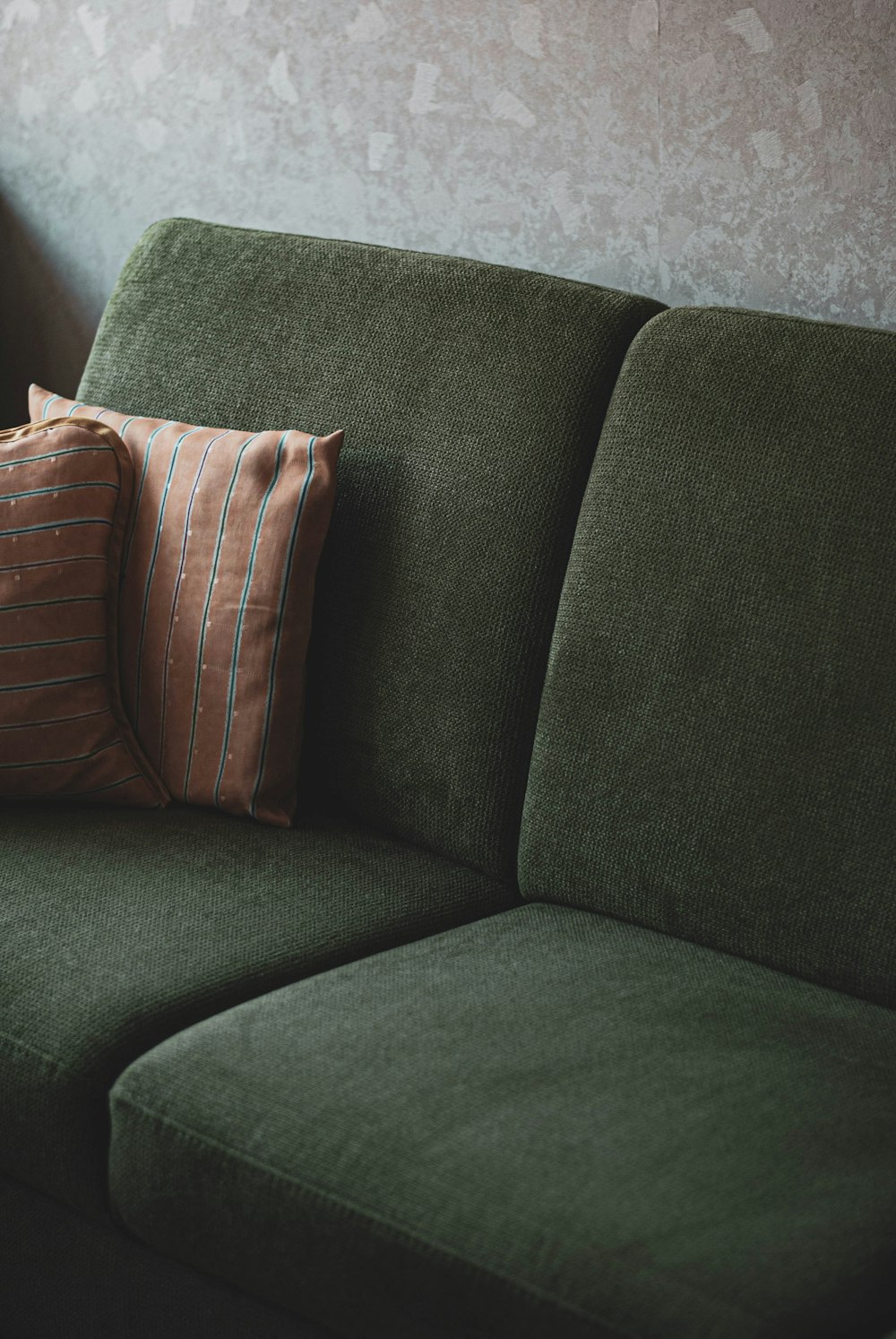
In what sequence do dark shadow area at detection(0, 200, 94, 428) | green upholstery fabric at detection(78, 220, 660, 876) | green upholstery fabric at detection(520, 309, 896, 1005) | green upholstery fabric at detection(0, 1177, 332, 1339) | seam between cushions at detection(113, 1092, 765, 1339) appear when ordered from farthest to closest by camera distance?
dark shadow area at detection(0, 200, 94, 428) → green upholstery fabric at detection(78, 220, 660, 876) → green upholstery fabric at detection(520, 309, 896, 1005) → green upholstery fabric at detection(0, 1177, 332, 1339) → seam between cushions at detection(113, 1092, 765, 1339)

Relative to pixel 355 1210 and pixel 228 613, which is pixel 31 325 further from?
pixel 355 1210

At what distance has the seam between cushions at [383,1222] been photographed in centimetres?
93

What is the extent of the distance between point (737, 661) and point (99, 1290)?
0.79m

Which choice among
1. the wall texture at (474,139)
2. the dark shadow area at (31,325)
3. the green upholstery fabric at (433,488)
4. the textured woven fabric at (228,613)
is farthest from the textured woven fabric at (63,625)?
the dark shadow area at (31,325)

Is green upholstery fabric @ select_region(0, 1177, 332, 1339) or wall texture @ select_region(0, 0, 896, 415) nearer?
green upholstery fabric @ select_region(0, 1177, 332, 1339)

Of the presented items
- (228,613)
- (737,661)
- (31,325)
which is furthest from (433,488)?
(31,325)

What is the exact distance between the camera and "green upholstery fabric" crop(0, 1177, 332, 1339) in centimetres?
118

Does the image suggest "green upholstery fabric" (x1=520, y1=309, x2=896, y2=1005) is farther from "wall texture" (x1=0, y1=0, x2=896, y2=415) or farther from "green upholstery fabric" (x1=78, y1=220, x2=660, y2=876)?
"wall texture" (x1=0, y1=0, x2=896, y2=415)

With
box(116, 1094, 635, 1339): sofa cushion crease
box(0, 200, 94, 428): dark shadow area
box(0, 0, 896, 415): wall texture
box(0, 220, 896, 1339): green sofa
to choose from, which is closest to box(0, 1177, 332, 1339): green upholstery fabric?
box(0, 220, 896, 1339): green sofa

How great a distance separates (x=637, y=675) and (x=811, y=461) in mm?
259

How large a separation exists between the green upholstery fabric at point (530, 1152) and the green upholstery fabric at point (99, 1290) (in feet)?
0.20

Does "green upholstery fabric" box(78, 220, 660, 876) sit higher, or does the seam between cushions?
"green upholstery fabric" box(78, 220, 660, 876)

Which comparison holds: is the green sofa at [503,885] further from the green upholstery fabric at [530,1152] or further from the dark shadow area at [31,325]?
the dark shadow area at [31,325]

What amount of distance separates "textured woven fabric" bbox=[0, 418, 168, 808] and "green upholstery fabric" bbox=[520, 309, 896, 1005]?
47 centimetres
